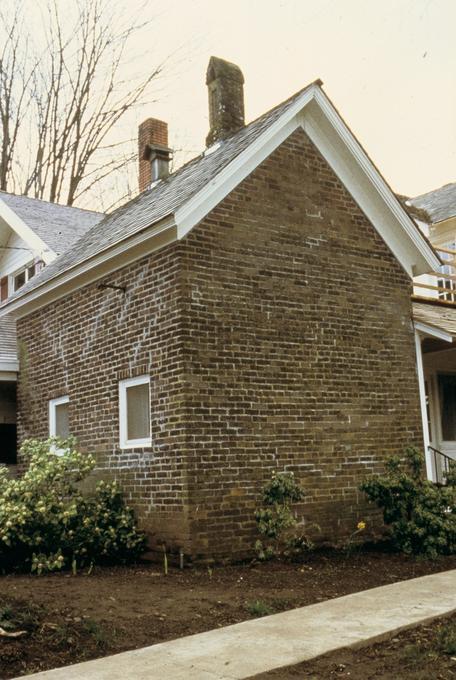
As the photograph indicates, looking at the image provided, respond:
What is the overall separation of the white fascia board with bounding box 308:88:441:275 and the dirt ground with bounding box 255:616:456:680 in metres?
7.51

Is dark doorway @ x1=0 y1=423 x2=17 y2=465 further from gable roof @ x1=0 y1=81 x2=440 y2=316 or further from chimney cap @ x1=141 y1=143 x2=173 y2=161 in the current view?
chimney cap @ x1=141 y1=143 x2=173 y2=161

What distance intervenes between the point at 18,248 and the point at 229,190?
29.4 feet

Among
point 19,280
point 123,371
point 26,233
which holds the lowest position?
point 123,371

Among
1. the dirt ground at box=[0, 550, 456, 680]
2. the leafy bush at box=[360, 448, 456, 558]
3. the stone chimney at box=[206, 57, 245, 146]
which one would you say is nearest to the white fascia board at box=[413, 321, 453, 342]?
the leafy bush at box=[360, 448, 456, 558]

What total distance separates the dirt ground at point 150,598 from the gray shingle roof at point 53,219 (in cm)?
943

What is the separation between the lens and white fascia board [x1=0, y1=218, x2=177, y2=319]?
1008cm

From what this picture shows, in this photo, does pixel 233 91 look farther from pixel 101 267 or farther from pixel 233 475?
pixel 233 475

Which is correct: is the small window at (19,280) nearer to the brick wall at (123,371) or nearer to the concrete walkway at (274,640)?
the brick wall at (123,371)

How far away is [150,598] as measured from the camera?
756 centimetres

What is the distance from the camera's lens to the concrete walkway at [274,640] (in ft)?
17.1

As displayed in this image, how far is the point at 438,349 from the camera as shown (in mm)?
14375

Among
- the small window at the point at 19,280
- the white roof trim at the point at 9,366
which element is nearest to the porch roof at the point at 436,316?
the white roof trim at the point at 9,366

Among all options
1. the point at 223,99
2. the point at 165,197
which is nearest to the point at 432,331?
the point at 165,197

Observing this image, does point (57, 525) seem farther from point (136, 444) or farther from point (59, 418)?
point (59, 418)
